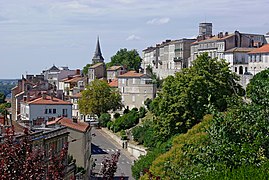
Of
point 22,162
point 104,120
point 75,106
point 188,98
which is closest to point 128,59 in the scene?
point 75,106

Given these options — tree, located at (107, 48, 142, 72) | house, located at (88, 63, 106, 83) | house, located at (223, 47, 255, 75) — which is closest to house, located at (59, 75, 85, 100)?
house, located at (88, 63, 106, 83)

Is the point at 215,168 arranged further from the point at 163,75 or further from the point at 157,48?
the point at 157,48

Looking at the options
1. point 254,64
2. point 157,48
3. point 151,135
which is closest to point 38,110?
point 151,135

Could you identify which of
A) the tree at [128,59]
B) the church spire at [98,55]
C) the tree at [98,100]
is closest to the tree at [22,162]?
the tree at [98,100]

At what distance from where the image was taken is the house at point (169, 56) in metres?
112

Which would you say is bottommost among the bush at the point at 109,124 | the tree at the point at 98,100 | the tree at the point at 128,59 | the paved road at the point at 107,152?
the paved road at the point at 107,152

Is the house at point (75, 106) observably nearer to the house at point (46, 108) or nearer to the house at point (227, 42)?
the house at point (227, 42)

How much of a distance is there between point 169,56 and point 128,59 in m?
19.9

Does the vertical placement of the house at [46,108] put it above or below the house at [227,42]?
below

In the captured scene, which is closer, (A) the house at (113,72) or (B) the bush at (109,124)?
(B) the bush at (109,124)

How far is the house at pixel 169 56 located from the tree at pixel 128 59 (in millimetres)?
2984

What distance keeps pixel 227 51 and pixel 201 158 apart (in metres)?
74.5

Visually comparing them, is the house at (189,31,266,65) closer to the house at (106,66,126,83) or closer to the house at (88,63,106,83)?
the house at (106,66,126,83)

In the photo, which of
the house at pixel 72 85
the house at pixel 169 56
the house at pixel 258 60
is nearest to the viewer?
the house at pixel 258 60
